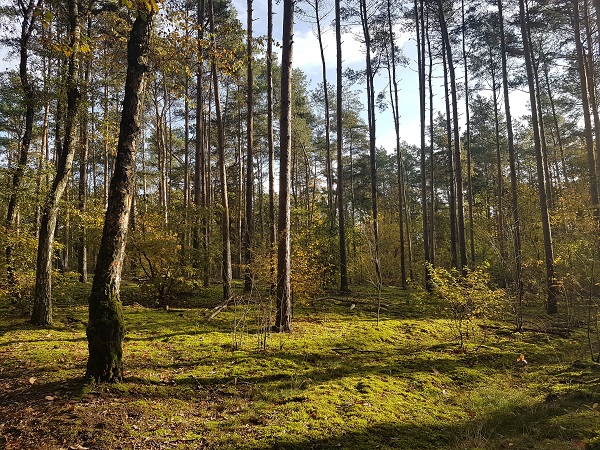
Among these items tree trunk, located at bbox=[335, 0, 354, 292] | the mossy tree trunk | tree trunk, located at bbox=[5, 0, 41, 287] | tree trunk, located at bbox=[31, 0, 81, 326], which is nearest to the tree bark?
tree trunk, located at bbox=[335, 0, 354, 292]

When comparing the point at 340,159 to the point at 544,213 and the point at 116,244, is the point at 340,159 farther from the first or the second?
the point at 116,244

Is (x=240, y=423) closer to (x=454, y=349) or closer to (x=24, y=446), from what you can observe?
(x=24, y=446)

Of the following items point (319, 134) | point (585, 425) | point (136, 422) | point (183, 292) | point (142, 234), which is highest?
point (319, 134)

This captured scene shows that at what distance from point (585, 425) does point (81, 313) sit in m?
10.3

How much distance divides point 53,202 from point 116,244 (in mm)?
3993

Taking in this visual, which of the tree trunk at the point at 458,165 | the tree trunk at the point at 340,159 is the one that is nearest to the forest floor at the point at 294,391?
the tree trunk at the point at 340,159

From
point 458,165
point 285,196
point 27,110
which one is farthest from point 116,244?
point 458,165

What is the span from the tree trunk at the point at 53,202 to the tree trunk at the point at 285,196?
14.2 ft

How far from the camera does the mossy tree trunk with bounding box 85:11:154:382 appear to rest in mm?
4129

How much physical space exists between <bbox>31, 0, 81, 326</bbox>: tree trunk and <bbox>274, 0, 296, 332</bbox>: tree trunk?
4.33 metres

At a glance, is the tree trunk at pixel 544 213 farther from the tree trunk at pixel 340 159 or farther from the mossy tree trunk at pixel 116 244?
the mossy tree trunk at pixel 116 244

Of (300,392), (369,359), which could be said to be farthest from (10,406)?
(369,359)

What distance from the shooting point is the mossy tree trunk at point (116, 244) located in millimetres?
4129

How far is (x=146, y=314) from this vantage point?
30.2ft
